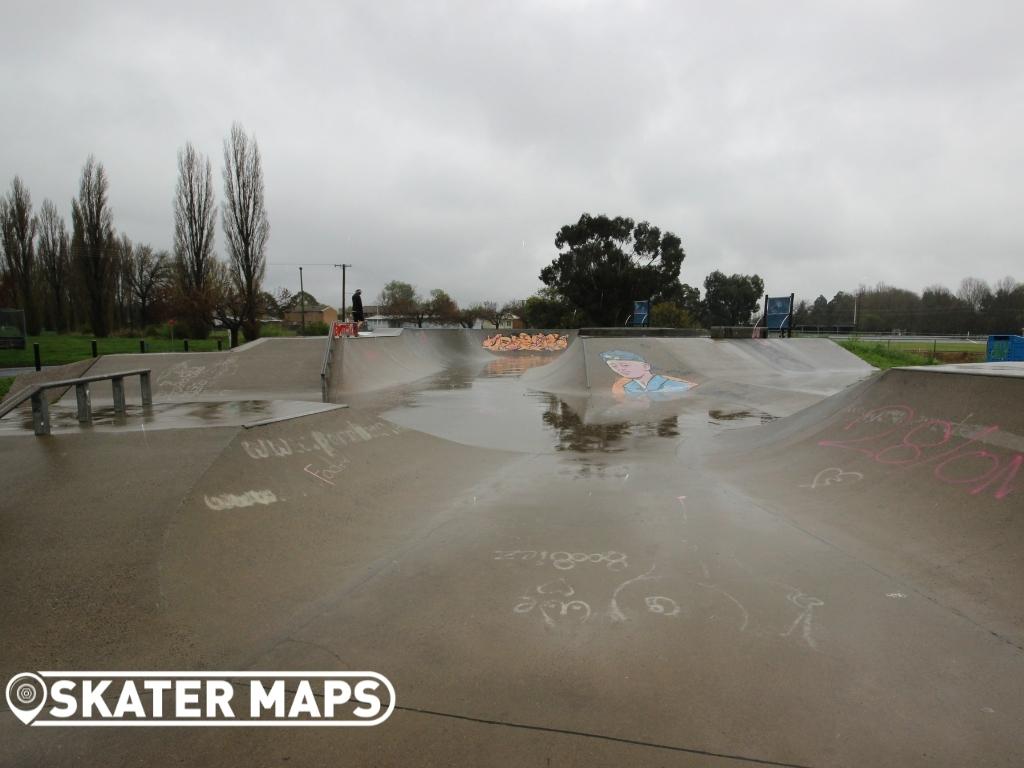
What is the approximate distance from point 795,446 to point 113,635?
757 centimetres

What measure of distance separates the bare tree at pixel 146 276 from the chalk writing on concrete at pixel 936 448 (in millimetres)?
63635

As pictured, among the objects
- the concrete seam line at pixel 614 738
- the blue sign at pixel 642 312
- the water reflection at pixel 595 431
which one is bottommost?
the water reflection at pixel 595 431

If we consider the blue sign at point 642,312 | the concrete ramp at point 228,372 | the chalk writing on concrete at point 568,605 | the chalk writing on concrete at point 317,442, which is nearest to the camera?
the chalk writing on concrete at point 568,605

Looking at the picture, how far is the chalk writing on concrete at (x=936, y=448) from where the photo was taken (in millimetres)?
4574

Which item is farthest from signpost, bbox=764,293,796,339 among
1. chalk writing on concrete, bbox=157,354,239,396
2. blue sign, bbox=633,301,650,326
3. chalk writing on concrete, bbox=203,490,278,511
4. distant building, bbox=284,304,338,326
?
distant building, bbox=284,304,338,326

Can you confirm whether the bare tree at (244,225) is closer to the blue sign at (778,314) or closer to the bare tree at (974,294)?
the blue sign at (778,314)

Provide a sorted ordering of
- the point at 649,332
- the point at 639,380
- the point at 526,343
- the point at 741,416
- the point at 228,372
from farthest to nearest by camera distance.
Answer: the point at 526,343
the point at 649,332
the point at 639,380
the point at 228,372
the point at 741,416

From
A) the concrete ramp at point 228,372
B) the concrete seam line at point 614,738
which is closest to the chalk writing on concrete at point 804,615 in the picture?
the concrete seam line at point 614,738

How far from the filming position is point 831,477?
601cm

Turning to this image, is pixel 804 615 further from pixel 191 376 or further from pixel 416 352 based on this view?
pixel 416 352

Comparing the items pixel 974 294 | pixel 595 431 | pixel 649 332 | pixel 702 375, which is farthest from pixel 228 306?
pixel 974 294

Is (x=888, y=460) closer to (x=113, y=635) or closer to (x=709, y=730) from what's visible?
(x=709, y=730)

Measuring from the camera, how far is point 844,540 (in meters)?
4.57

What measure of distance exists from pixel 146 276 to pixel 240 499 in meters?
67.8
